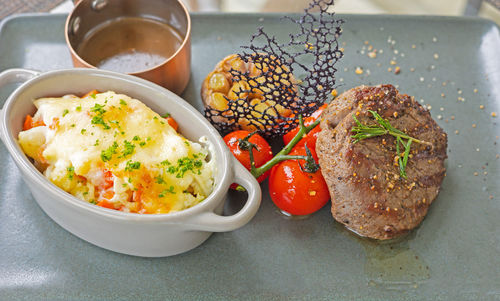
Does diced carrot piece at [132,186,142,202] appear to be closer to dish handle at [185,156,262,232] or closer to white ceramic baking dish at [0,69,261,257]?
white ceramic baking dish at [0,69,261,257]

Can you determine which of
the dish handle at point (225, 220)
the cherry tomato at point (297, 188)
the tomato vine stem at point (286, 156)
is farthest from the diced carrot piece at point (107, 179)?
the cherry tomato at point (297, 188)

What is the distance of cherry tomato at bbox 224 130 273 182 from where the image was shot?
7.36ft

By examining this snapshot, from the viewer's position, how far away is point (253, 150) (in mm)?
2277

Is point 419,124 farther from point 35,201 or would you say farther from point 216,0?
point 216,0

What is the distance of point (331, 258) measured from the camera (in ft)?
7.22

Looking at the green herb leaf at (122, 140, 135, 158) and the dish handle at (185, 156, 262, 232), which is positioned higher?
the green herb leaf at (122, 140, 135, 158)

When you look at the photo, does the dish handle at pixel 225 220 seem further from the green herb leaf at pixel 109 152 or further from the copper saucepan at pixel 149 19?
the copper saucepan at pixel 149 19

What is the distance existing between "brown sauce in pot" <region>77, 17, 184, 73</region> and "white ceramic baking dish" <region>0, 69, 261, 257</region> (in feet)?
1.18

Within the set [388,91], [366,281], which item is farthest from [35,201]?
[388,91]

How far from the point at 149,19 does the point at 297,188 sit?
127 cm

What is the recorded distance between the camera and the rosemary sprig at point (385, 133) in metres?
2.10

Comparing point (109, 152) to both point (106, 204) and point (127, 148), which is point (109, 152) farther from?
point (106, 204)

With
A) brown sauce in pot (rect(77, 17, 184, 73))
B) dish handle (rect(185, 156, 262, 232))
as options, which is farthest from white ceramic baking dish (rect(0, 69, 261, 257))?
brown sauce in pot (rect(77, 17, 184, 73))

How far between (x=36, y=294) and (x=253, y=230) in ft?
3.07
